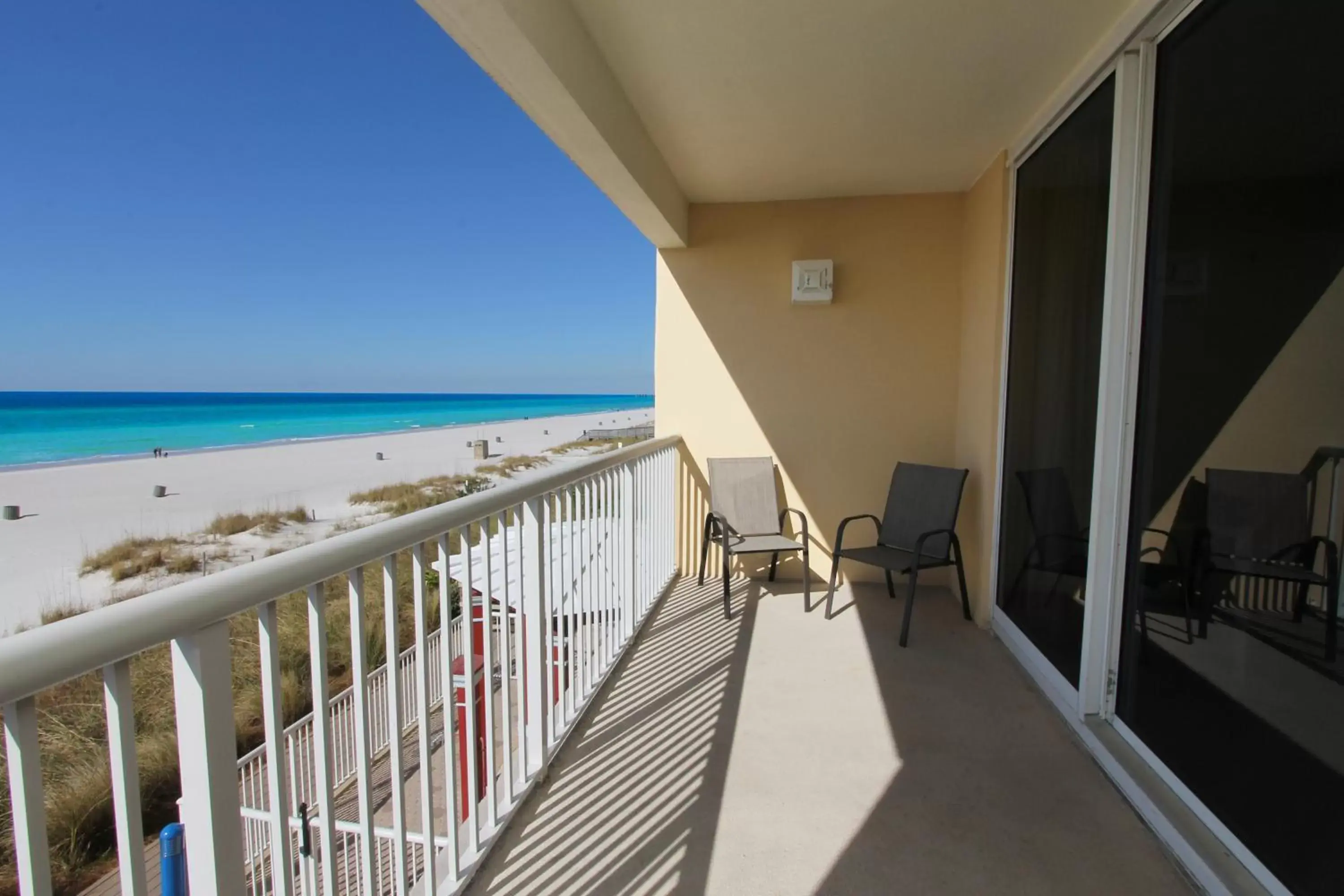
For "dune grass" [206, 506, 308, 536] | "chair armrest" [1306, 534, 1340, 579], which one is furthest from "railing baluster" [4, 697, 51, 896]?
"dune grass" [206, 506, 308, 536]

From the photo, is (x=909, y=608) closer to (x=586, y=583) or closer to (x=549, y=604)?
(x=586, y=583)

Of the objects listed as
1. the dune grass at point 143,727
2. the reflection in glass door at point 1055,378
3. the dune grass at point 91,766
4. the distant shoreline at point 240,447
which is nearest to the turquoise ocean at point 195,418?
the distant shoreline at point 240,447

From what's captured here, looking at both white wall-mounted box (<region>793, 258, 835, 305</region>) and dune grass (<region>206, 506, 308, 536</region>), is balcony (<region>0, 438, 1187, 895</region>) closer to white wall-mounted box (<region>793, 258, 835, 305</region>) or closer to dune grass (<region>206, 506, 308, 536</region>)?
white wall-mounted box (<region>793, 258, 835, 305</region>)

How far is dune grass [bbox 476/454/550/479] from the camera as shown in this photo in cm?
1492

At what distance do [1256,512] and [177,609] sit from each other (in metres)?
2.03

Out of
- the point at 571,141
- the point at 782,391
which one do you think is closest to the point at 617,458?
the point at 571,141

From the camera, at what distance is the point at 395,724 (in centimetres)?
115

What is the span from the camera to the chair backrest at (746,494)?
3.78m

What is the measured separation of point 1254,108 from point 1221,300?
0.42m

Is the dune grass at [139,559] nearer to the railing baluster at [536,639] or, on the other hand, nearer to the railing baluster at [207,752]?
the railing baluster at [536,639]

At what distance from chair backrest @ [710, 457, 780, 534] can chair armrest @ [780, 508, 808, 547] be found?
4 centimetres

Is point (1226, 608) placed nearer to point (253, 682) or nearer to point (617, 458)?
point (617, 458)

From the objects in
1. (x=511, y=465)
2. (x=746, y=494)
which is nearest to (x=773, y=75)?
(x=746, y=494)

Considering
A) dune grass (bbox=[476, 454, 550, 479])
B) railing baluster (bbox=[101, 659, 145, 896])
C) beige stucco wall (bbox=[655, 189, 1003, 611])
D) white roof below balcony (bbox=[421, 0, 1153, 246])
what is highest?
white roof below balcony (bbox=[421, 0, 1153, 246])
